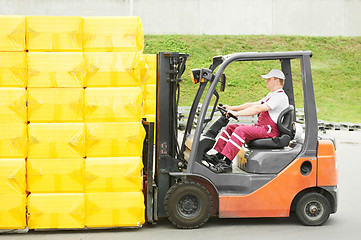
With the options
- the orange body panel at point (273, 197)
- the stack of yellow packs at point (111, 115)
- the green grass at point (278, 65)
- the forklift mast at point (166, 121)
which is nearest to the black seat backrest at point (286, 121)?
the orange body panel at point (273, 197)

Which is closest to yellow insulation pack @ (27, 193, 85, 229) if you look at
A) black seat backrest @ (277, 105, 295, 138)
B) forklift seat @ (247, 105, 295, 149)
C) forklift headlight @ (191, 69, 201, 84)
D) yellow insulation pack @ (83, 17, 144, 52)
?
yellow insulation pack @ (83, 17, 144, 52)

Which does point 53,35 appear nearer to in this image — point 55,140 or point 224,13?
point 55,140

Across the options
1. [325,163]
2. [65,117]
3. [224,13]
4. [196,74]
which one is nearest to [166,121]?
[196,74]

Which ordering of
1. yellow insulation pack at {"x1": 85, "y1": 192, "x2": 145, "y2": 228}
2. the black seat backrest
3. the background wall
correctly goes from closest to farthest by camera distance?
1. yellow insulation pack at {"x1": 85, "y1": 192, "x2": 145, "y2": 228}
2. the black seat backrest
3. the background wall

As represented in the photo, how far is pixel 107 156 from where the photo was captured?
5449mm

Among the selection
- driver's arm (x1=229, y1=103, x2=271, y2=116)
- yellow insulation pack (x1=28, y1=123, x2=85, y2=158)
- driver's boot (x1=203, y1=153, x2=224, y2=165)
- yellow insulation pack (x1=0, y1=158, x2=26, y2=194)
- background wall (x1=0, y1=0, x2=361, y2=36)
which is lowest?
yellow insulation pack (x1=0, y1=158, x2=26, y2=194)

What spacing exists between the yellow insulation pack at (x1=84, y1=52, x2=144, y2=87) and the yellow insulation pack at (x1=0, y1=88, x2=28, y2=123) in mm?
640

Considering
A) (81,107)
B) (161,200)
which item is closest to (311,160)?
(161,200)

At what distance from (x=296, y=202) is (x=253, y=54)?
1.64 meters

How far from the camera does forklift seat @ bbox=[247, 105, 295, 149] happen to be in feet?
18.8

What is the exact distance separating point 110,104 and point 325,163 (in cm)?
231

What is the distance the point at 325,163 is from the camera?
5797 millimetres

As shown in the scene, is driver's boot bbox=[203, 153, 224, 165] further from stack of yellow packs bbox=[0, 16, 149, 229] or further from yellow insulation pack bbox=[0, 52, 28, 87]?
yellow insulation pack bbox=[0, 52, 28, 87]

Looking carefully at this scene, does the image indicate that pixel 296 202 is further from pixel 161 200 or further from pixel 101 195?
pixel 101 195
